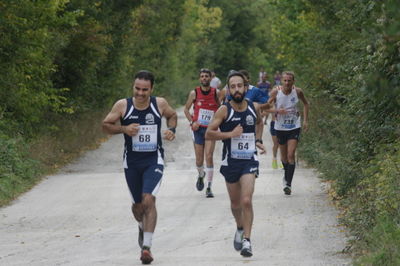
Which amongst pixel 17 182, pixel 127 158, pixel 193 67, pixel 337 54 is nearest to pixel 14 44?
pixel 17 182

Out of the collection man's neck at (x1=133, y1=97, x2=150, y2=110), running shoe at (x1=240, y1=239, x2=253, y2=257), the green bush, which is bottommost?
the green bush

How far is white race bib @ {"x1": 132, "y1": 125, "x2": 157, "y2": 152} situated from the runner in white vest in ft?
18.9

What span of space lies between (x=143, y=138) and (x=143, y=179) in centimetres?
44

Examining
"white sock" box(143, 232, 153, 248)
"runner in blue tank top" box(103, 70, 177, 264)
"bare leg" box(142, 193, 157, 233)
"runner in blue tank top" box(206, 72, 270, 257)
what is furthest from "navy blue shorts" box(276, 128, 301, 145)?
"white sock" box(143, 232, 153, 248)

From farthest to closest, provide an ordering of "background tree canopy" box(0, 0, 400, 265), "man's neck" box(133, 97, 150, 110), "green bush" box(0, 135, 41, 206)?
"green bush" box(0, 135, 41, 206) < "man's neck" box(133, 97, 150, 110) < "background tree canopy" box(0, 0, 400, 265)

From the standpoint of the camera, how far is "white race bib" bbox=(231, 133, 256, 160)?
9438mm

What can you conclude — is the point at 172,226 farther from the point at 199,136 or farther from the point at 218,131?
the point at 199,136

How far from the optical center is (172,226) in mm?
11586

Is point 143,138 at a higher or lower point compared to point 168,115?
lower

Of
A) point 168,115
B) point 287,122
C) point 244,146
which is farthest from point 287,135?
point 168,115

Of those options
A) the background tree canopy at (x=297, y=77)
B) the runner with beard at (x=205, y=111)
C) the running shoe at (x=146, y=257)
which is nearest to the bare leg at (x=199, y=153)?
the runner with beard at (x=205, y=111)

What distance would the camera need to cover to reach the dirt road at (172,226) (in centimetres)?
921

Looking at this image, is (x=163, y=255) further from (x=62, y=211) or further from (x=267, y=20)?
(x=267, y=20)

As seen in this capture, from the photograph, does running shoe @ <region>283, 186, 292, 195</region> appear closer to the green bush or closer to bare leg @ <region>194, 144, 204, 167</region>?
bare leg @ <region>194, 144, 204, 167</region>
